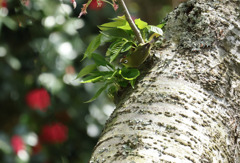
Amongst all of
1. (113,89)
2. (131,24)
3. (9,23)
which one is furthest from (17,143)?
(131,24)

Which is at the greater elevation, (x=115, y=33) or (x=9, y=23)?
(x=115, y=33)

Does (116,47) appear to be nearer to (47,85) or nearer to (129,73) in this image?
(129,73)

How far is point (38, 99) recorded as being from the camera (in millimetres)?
2215

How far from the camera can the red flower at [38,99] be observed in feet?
7.20

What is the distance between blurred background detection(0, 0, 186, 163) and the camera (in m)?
2.16

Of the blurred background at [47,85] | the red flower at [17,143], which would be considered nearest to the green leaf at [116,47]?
the blurred background at [47,85]

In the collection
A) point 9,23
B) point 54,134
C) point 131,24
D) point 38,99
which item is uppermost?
point 131,24

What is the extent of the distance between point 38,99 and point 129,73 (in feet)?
5.26

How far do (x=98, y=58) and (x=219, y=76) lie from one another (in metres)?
0.23

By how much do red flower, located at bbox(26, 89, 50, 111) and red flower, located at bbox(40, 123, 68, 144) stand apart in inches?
4.9

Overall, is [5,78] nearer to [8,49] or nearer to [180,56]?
[8,49]

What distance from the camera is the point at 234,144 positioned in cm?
65

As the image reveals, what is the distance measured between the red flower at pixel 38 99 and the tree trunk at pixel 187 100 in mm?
1547

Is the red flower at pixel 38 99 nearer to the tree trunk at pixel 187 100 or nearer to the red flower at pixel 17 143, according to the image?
the red flower at pixel 17 143
